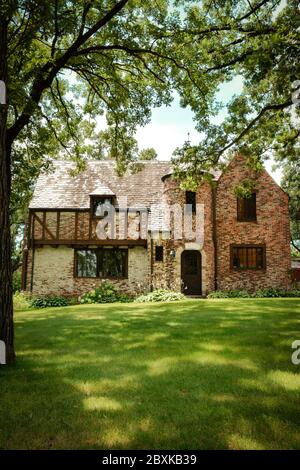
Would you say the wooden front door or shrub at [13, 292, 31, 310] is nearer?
shrub at [13, 292, 31, 310]

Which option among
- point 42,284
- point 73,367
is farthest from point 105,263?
point 73,367

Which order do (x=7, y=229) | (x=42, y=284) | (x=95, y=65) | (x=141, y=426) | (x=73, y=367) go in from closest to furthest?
1. (x=141, y=426)
2. (x=73, y=367)
3. (x=7, y=229)
4. (x=95, y=65)
5. (x=42, y=284)

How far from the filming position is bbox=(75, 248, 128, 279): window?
68.7ft

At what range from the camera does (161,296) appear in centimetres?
1789

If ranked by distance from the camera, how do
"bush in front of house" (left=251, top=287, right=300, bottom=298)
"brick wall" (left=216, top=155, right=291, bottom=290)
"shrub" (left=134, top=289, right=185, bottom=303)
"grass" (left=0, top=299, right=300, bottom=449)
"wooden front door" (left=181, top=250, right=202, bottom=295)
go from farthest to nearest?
"brick wall" (left=216, top=155, right=291, bottom=290), "wooden front door" (left=181, top=250, right=202, bottom=295), "bush in front of house" (left=251, top=287, right=300, bottom=298), "shrub" (left=134, top=289, right=185, bottom=303), "grass" (left=0, top=299, right=300, bottom=449)

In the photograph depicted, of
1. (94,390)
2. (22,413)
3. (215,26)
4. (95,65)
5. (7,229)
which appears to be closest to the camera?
(22,413)

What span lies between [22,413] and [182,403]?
1.96m

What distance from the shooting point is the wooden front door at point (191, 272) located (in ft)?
65.2

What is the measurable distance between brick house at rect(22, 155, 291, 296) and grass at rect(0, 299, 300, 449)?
1154cm

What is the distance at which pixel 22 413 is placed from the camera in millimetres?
4074

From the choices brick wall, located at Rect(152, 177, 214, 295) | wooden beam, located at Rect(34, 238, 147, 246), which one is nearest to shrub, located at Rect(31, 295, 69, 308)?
wooden beam, located at Rect(34, 238, 147, 246)

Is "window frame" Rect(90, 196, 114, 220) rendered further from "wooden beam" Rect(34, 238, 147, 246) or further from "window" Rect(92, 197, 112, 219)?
"wooden beam" Rect(34, 238, 147, 246)

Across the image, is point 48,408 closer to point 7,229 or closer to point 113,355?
point 113,355

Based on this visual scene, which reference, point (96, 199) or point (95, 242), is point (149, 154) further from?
point (95, 242)
